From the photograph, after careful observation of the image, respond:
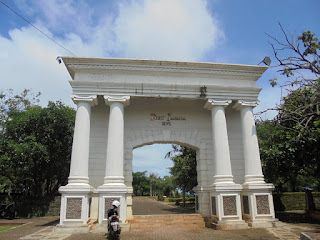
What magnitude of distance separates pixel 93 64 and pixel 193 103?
462cm

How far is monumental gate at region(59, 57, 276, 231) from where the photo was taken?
9.37 metres

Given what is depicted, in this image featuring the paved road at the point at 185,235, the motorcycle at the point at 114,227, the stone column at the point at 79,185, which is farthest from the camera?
the stone column at the point at 79,185

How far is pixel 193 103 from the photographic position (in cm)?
1180

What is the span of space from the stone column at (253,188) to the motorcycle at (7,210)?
11498 millimetres

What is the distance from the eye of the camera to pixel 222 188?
9.55m

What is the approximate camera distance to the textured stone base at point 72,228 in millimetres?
8477

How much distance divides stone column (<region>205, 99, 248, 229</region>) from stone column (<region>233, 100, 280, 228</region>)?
419 mm

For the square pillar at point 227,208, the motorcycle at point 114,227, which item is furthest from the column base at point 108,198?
the square pillar at point 227,208

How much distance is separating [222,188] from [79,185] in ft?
16.7

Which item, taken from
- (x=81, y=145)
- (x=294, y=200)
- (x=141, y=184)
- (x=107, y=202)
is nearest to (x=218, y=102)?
(x=81, y=145)

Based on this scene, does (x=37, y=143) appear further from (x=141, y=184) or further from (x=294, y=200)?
(x=141, y=184)

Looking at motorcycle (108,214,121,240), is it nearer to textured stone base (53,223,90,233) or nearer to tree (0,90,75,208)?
textured stone base (53,223,90,233)

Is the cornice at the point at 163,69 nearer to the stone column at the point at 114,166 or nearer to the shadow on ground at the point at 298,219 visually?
the stone column at the point at 114,166

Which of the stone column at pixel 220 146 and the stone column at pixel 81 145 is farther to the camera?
the stone column at pixel 220 146
